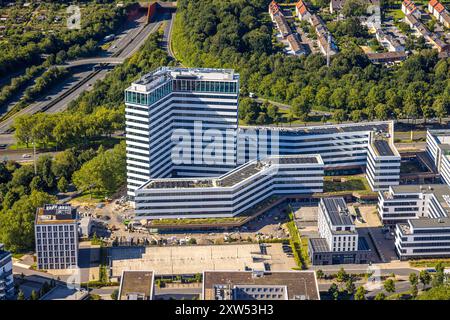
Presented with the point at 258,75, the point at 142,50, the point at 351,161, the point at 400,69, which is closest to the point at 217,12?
the point at 142,50

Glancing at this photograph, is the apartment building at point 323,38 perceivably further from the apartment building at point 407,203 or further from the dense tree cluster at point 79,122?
the apartment building at point 407,203

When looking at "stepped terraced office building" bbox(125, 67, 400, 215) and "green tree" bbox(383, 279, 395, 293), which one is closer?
"green tree" bbox(383, 279, 395, 293)

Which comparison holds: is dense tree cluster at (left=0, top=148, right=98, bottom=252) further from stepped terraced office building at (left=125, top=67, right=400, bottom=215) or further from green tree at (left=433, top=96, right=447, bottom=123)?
green tree at (left=433, top=96, right=447, bottom=123)

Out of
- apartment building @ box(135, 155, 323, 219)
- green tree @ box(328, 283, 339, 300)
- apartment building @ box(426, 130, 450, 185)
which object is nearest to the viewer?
green tree @ box(328, 283, 339, 300)

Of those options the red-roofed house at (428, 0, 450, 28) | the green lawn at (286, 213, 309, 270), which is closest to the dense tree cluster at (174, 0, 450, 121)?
the red-roofed house at (428, 0, 450, 28)

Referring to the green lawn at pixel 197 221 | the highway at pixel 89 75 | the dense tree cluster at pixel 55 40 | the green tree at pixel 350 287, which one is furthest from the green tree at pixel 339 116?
the dense tree cluster at pixel 55 40

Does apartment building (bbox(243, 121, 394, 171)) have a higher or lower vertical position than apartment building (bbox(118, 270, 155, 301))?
higher

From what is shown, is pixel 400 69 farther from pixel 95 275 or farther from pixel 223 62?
pixel 95 275

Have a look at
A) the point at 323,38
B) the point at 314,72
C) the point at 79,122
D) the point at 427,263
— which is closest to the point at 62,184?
the point at 79,122

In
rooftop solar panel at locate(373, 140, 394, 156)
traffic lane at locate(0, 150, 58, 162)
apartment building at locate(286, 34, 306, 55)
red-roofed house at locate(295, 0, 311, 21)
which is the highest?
red-roofed house at locate(295, 0, 311, 21)
